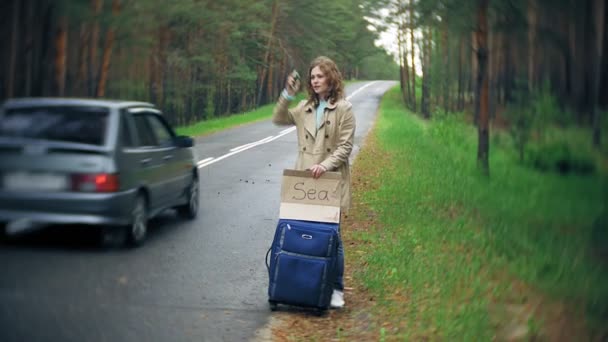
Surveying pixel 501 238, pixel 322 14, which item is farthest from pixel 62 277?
pixel 322 14

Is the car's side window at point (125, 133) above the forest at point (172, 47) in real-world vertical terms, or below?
below

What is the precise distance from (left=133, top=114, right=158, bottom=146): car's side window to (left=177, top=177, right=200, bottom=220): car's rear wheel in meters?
1.45

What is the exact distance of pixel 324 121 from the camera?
6.03 meters

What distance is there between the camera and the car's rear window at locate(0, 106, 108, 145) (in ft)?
26.0

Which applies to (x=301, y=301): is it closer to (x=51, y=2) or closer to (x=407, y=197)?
(x=51, y=2)

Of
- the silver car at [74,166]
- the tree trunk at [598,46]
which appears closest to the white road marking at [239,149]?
the tree trunk at [598,46]

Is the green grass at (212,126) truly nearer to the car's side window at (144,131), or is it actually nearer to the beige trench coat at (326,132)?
the car's side window at (144,131)

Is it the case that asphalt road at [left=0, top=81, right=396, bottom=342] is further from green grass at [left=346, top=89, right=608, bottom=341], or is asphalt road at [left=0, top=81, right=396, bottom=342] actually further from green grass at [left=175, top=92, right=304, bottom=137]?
green grass at [left=175, top=92, right=304, bottom=137]

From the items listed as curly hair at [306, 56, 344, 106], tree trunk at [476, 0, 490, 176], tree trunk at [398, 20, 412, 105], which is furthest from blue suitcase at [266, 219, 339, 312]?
tree trunk at [398, 20, 412, 105]

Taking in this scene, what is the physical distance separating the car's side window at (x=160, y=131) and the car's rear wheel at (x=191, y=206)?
3.11 feet

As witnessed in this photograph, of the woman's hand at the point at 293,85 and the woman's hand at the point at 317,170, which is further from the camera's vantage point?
the woman's hand at the point at 317,170

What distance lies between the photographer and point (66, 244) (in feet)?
27.7

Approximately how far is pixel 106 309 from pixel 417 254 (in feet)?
11.2

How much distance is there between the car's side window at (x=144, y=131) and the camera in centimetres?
895
